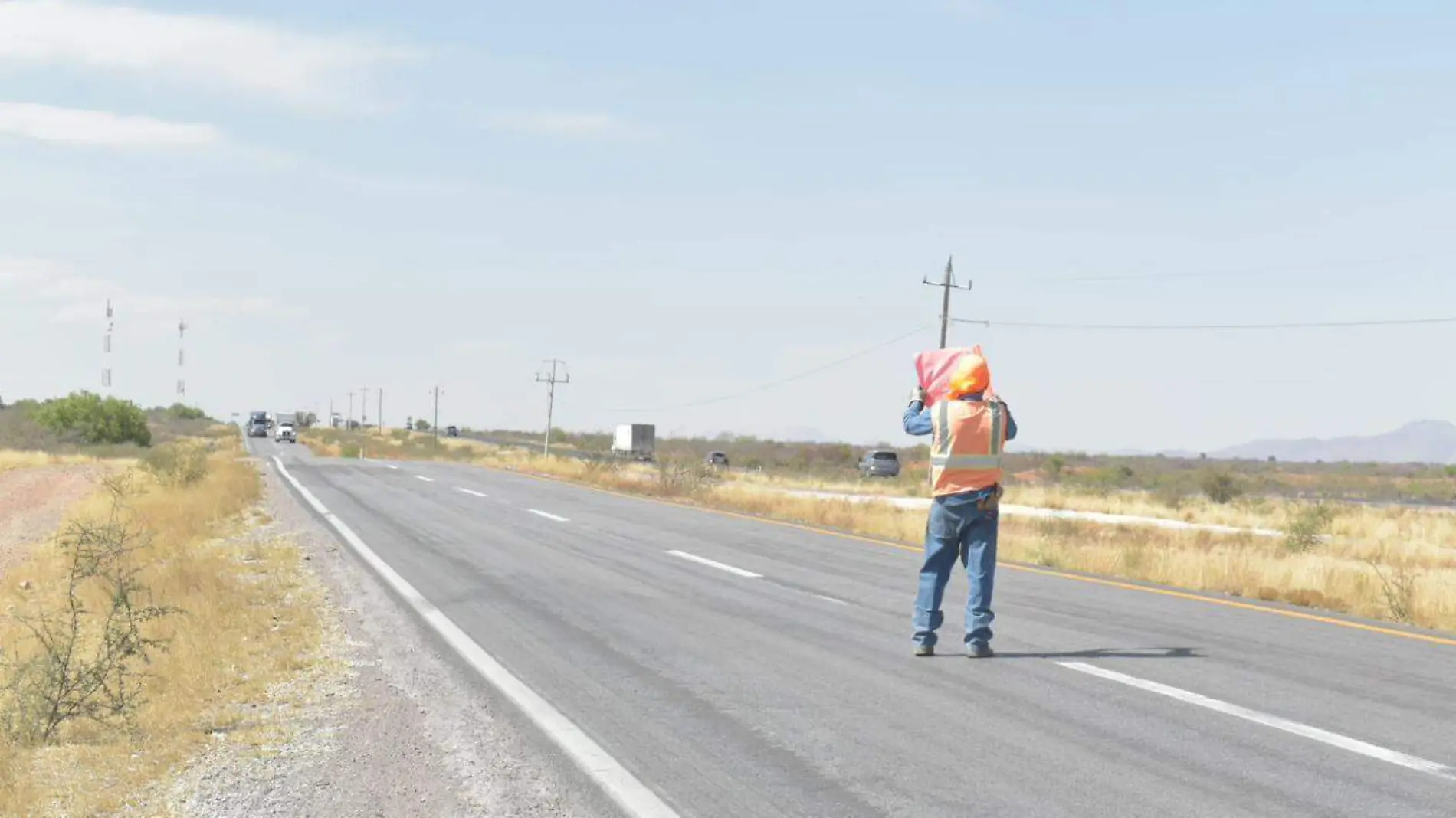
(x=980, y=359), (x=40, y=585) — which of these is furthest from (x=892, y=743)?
(x=40, y=585)

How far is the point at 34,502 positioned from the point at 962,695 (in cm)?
4162

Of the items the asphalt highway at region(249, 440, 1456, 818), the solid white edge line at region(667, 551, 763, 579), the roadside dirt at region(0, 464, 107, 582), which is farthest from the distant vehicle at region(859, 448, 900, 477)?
the asphalt highway at region(249, 440, 1456, 818)

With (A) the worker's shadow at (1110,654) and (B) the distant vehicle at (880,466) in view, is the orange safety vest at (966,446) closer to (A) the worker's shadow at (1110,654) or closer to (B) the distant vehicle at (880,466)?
(A) the worker's shadow at (1110,654)

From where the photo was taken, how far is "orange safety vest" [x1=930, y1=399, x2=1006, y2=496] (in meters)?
8.41

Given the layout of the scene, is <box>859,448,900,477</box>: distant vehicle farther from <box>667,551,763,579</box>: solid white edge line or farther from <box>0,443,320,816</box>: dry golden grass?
<box>667,551,763,579</box>: solid white edge line

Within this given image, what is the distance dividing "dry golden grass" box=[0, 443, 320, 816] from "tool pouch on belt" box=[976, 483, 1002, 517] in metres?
4.63

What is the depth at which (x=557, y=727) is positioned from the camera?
655 cm

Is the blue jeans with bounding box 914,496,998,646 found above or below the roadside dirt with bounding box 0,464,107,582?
above

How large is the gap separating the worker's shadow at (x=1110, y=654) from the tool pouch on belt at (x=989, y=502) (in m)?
0.99

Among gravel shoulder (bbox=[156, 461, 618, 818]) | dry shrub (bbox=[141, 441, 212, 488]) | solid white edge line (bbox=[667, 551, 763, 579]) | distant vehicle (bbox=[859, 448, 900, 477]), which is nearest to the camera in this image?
gravel shoulder (bbox=[156, 461, 618, 818])

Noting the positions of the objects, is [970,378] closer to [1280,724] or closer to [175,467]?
[1280,724]

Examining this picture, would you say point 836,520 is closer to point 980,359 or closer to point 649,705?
point 980,359

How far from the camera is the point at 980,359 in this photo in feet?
28.0

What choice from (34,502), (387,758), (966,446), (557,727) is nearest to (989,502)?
(966,446)
